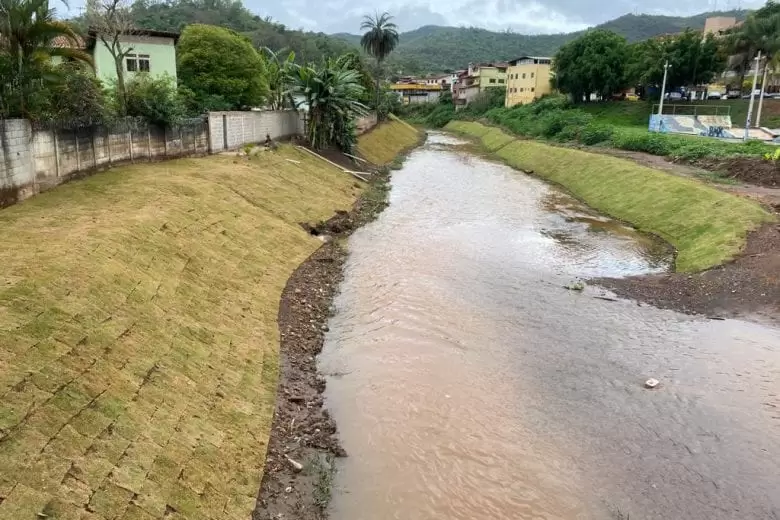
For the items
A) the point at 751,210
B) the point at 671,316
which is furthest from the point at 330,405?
the point at 751,210

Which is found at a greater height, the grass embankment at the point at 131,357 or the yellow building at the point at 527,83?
the yellow building at the point at 527,83

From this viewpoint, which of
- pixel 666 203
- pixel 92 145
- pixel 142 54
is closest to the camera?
pixel 92 145

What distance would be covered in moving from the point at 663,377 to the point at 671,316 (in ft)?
13.7

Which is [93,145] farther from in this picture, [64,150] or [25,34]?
[25,34]

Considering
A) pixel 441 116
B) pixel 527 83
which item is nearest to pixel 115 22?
pixel 527 83

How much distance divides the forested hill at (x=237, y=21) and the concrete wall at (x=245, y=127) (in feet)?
222

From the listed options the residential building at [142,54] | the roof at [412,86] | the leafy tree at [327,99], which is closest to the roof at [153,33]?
the residential building at [142,54]

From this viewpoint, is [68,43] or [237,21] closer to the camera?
[68,43]

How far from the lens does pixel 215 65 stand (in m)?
33.8

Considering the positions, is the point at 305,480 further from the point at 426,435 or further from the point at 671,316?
the point at 671,316

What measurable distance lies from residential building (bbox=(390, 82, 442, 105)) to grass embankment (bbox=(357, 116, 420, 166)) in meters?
57.7

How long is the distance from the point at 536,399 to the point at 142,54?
111ft

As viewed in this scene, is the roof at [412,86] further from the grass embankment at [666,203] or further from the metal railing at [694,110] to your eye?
the grass embankment at [666,203]

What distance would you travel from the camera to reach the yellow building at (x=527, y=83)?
92375 mm
